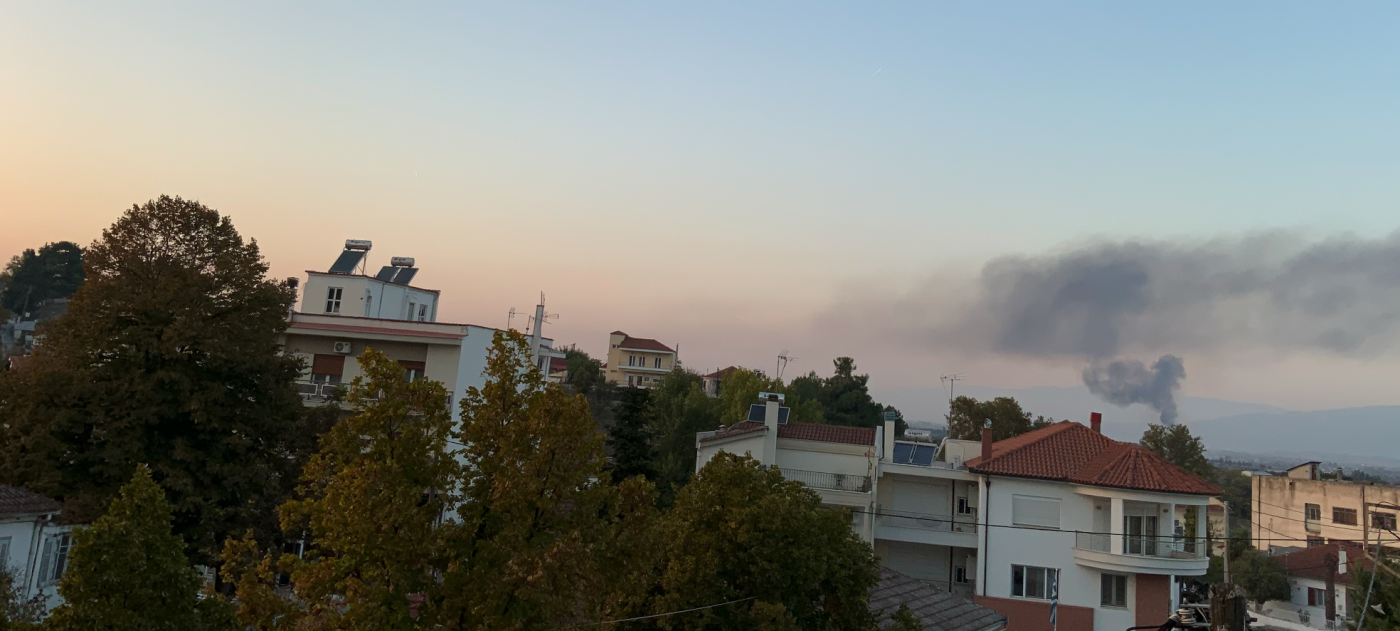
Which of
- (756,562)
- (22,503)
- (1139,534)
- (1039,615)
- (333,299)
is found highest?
(333,299)

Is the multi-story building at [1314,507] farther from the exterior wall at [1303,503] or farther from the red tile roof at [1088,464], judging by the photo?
the red tile roof at [1088,464]

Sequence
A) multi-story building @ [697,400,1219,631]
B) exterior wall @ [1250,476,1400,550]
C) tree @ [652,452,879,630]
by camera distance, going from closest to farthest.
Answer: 1. tree @ [652,452,879,630]
2. multi-story building @ [697,400,1219,631]
3. exterior wall @ [1250,476,1400,550]

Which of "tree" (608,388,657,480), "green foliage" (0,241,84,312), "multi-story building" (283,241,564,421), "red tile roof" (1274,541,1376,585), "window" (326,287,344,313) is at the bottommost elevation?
"red tile roof" (1274,541,1376,585)

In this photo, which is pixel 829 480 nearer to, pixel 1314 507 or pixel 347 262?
pixel 347 262

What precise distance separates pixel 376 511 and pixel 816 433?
3361cm

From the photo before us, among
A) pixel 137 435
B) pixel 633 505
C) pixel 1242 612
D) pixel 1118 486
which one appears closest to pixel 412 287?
pixel 137 435

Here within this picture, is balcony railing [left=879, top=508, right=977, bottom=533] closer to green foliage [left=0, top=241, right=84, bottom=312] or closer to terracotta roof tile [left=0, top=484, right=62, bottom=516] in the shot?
terracotta roof tile [left=0, top=484, right=62, bottom=516]

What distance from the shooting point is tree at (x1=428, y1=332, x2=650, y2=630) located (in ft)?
31.9

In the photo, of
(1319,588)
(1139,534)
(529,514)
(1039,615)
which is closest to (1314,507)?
(1319,588)

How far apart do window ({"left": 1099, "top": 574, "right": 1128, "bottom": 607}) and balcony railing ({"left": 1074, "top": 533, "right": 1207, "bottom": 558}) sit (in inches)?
46.9

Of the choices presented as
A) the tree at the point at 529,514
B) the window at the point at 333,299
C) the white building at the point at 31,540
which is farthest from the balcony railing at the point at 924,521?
the tree at the point at 529,514

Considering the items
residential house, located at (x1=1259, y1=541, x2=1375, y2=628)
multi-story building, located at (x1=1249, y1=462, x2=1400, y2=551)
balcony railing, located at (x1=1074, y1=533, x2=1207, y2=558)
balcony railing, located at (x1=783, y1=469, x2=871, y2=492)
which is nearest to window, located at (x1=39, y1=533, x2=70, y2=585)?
balcony railing, located at (x1=783, y1=469, x2=871, y2=492)

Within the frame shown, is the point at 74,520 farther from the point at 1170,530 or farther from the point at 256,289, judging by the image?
the point at 1170,530

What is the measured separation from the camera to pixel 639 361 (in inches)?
4183
